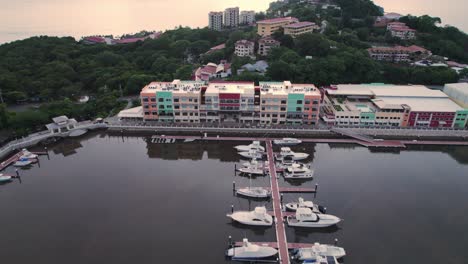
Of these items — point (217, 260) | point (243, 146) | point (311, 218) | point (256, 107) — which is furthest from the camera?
point (256, 107)

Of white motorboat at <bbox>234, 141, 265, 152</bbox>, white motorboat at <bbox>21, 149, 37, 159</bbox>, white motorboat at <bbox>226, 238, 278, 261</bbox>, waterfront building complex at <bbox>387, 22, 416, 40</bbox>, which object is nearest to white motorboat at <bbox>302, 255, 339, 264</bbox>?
white motorboat at <bbox>226, 238, 278, 261</bbox>

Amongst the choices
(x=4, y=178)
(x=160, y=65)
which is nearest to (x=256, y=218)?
(x=4, y=178)

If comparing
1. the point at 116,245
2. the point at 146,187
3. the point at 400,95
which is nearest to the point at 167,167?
the point at 146,187

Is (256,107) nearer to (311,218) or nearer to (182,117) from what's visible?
(182,117)

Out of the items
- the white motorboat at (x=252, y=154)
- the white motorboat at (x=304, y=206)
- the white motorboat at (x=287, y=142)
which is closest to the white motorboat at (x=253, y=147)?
the white motorboat at (x=252, y=154)

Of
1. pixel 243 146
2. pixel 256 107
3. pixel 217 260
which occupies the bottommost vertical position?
pixel 217 260

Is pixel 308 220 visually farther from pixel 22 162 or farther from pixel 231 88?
pixel 22 162

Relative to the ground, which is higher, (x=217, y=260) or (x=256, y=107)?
(x=256, y=107)
